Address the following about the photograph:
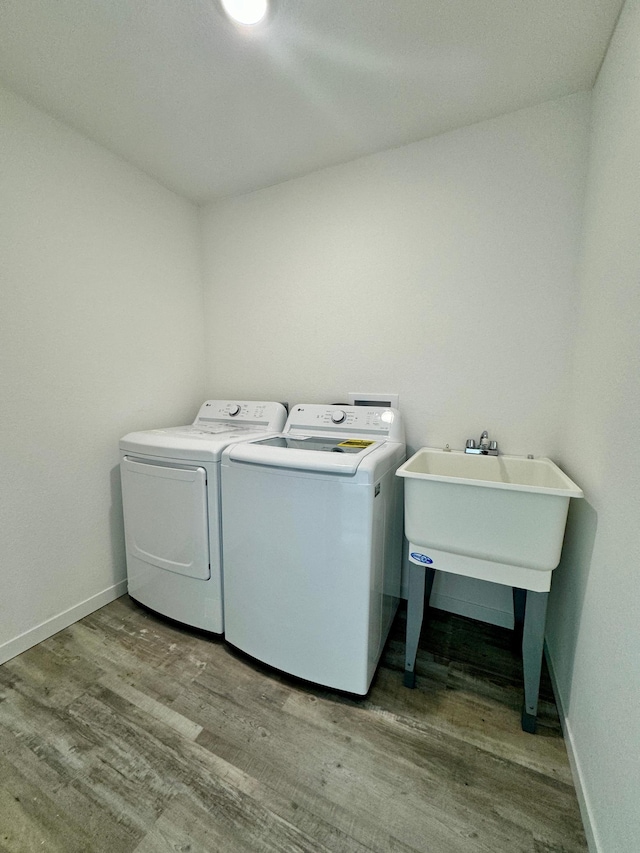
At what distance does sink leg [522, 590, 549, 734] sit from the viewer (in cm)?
106

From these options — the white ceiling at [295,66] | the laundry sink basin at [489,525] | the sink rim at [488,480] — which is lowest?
the laundry sink basin at [489,525]

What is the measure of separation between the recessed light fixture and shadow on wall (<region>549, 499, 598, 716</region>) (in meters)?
1.82

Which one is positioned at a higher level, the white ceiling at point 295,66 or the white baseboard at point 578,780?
the white ceiling at point 295,66

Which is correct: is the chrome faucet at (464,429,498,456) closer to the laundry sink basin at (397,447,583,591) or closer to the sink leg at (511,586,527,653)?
the laundry sink basin at (397,447,583,591)

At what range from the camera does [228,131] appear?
1506 millimetres

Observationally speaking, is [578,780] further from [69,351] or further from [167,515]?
[69,351]

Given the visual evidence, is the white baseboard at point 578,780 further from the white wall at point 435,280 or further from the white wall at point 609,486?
the white wall at point 435,280

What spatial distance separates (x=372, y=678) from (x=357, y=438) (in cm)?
98

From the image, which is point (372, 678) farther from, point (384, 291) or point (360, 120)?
point (360, 120)

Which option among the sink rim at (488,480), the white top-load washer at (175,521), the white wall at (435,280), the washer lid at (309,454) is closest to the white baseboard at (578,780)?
the white wall at (435,280)

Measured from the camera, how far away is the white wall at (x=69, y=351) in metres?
1.35

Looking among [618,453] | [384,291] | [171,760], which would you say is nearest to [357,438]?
[384,291]

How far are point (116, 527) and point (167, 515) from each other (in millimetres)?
531

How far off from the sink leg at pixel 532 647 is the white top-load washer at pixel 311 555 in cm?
50
